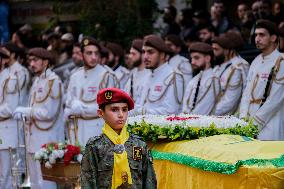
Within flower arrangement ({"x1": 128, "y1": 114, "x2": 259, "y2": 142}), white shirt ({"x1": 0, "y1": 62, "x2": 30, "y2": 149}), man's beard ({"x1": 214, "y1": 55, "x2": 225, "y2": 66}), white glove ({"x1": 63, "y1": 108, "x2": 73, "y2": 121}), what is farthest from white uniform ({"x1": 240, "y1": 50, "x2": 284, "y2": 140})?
white shirt ({"x1": 0, "y1": 62, "x2": 30, "y2": 149})

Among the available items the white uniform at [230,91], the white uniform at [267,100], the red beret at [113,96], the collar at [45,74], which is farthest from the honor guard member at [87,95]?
the red beret at [113,96]

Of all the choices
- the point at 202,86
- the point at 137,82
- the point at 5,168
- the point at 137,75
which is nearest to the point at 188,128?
the point at 202,86

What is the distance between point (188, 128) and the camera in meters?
10.7

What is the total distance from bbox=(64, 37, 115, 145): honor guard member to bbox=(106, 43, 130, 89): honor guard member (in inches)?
50.0

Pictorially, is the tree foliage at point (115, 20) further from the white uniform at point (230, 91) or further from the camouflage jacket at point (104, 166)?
the camouflage jacket at point (104, 166)

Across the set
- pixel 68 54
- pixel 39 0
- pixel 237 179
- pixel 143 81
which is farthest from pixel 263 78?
pixel 39 0

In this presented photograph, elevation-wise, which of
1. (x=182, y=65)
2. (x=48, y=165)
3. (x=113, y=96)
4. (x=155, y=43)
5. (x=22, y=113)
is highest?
(x=155, y=43)

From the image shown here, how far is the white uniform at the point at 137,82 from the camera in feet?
52.2

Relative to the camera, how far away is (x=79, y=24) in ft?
74.1

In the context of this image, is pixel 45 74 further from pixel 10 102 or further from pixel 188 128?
pixel 188 128

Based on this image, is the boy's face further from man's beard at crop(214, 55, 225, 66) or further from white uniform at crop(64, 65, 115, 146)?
white uniform at crop(64, 65, 115, 146)

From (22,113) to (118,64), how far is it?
2.60 metres

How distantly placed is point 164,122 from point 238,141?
1.59 m

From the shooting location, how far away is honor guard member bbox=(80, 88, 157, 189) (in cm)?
850
